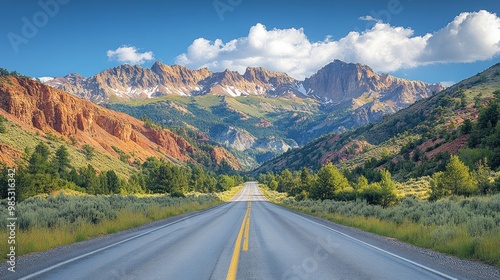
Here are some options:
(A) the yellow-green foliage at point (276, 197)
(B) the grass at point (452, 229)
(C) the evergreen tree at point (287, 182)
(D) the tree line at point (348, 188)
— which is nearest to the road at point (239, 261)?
(B) the grass at point (452, 229)

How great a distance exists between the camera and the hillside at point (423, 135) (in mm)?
68000

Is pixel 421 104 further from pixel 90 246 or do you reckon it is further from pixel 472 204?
pixel 90 246

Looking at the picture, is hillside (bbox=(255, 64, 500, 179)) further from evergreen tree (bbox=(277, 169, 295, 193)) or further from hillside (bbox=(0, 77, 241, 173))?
hillside (bbox=(0, 77, 241, 173))

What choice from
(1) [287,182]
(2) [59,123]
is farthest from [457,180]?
(2) [59,123]

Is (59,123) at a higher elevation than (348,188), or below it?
higher

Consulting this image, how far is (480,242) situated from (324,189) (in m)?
39.2

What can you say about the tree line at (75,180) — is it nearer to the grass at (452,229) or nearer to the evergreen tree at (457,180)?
the evergreen tree at (457,180)

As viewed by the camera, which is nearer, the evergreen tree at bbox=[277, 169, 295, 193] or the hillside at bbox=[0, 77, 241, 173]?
the evergreen tree at bbox=[277, 169, 295, 193]

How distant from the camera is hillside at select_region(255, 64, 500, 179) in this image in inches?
2677

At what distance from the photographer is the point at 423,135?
8825 cm

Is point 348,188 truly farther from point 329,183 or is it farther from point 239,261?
point 239,261

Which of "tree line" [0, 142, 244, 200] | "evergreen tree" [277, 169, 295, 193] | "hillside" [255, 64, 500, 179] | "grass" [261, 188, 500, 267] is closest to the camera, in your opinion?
"grass" [261, 188, 500, 267]

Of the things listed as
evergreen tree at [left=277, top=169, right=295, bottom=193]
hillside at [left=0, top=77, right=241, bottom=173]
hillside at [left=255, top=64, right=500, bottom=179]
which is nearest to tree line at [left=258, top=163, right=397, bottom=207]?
hillside at [left=255, top=64, right=500, bottom=179]

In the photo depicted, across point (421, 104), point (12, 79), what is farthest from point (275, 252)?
point (12, 79)
